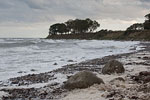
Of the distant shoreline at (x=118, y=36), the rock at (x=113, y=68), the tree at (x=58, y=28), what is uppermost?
the tree at (x=58, y=28)

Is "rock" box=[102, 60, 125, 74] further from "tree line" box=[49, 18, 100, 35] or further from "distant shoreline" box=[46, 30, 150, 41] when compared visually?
"tree line" box=[49, 18, 100, 35]

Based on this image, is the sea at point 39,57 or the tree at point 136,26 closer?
the sea at point 39,57

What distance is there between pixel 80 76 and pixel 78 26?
129m

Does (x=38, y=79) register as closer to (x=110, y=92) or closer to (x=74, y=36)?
(x=110, y=92)

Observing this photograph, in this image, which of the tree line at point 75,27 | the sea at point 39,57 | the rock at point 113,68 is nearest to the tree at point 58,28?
the tree line at point 75,27

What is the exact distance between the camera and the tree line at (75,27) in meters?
136

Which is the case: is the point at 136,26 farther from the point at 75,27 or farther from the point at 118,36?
the point at 75,27

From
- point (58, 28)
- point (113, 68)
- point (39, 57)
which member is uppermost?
point (58, 28)

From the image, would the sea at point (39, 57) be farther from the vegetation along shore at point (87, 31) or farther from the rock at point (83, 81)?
the vegetation along shore at point (87, 31)

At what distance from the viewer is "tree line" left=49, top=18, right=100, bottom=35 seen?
13625 centimetres

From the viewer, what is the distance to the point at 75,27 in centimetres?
14138

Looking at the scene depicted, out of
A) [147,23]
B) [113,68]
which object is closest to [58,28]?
[147,23]

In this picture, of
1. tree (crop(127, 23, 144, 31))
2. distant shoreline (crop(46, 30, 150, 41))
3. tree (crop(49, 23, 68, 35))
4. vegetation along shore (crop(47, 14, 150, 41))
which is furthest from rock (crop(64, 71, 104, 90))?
tree (crop(49, 23, 68, 35))

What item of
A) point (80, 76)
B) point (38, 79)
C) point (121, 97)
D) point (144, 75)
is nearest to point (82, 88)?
point (80, 76)
